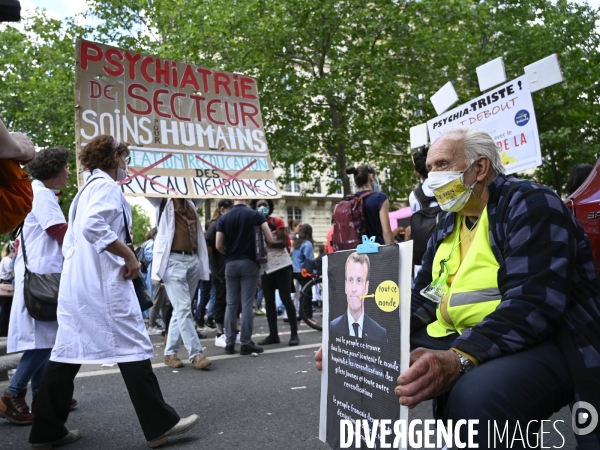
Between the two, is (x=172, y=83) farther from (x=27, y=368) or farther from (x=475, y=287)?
(x=475, y=287)

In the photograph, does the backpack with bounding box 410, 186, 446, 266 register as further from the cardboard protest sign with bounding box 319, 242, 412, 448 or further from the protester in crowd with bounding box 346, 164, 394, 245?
the cardboard protest sign with bounding box 319, 242, 412, 448

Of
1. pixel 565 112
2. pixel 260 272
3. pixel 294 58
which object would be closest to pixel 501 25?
pixel 565 112

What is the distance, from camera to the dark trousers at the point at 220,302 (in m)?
8.63

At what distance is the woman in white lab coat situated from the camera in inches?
142

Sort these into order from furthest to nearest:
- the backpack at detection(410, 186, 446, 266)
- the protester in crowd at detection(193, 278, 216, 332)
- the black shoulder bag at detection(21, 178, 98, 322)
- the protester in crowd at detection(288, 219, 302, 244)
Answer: the protester in crowd at detection(288, 219, 302, 244)
the protester in crowd at detection(193, 278, 216, 332)
the backpack at detection(410, 186, 446, 266)
the black shoulder bag at detection(21, 178, 98, 322)

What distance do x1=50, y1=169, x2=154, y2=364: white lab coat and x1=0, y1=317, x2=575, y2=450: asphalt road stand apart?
1.92 feet

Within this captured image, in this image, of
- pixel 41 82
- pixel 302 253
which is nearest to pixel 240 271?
pixel 302 253

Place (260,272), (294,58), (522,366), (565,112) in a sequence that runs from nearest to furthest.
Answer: (522,366)
(260,272)
(294,58)
(565,112)

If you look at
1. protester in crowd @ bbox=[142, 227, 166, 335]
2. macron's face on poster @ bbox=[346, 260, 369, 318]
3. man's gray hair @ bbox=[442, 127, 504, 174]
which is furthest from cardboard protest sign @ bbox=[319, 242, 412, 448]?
protester in crowd @ bbox=[142, 227, 166, 335]

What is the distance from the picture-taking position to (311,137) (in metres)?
22.7

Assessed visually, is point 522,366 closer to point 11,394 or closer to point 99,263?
point 99,263

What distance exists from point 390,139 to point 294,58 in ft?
14.8

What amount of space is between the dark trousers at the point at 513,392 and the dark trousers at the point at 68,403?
6.81ft

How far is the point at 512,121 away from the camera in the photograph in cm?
617
